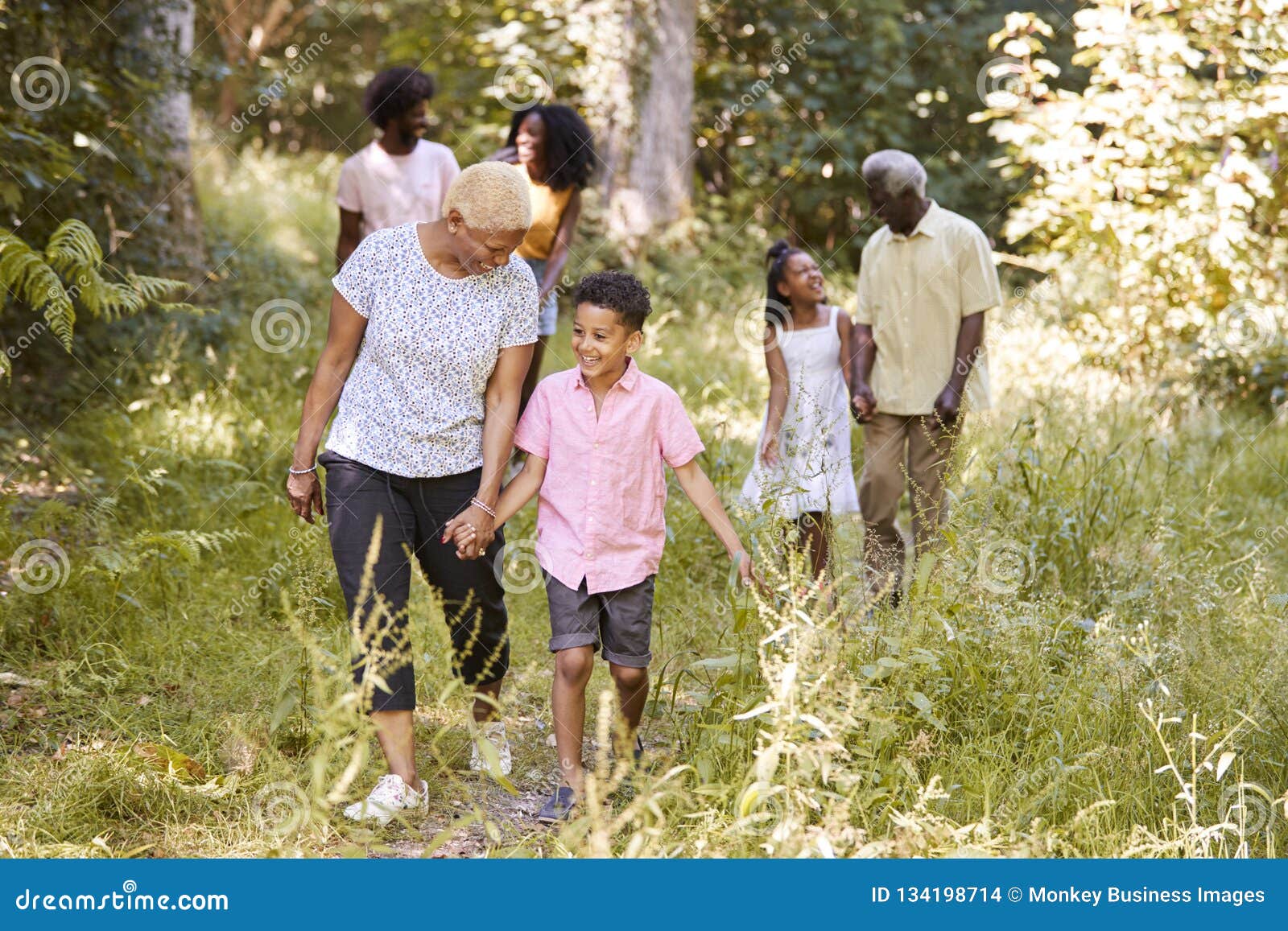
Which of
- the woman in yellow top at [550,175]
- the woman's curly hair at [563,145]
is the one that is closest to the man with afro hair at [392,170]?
the woman in yellow top at [550,175]

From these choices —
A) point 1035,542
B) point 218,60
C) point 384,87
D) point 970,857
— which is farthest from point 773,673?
point 218,60

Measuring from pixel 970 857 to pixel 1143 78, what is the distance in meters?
7.10

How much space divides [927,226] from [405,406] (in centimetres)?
246

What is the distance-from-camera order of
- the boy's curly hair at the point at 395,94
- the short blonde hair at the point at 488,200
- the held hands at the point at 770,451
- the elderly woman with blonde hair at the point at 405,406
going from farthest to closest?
the boy's curly hair at the point at 395,94 < the held hands at the point at 770,451 < the elderly woman with blonde hair at the point at 405,406 < the short blonde hair at the point at 488,200

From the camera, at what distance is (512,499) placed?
3547 millimetres

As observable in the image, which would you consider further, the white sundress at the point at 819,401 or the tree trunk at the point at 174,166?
the tree trunk at the point at 174,166

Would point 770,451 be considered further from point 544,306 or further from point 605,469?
point 544,306

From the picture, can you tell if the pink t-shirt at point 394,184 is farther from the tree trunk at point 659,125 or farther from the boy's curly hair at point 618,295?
the tree trunk at point 659,125

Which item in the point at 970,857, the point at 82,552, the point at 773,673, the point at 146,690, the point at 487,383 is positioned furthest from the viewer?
the point at 82,552

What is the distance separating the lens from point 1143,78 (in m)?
8.64

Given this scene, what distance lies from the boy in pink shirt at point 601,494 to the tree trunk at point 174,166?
465 centimetres

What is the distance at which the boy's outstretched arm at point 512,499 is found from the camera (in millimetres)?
3445

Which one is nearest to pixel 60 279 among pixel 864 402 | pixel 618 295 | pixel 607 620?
pixel 618 295
